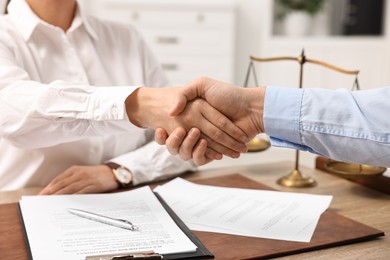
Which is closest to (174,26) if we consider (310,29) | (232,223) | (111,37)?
(310,29)

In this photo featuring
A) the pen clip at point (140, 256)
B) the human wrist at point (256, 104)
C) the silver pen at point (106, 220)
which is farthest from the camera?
the human wrist at point (256, 104)

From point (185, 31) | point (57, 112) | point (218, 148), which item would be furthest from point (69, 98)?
point (185, 31)

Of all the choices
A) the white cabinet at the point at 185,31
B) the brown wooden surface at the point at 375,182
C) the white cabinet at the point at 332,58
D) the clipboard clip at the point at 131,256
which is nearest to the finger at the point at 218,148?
the brown wooden surface at the point at 375,182

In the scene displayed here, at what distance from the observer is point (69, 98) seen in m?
1.18

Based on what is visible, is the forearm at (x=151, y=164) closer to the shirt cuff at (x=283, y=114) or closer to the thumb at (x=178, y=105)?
the thumb at (x=178, y=105)

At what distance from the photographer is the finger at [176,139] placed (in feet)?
3.90

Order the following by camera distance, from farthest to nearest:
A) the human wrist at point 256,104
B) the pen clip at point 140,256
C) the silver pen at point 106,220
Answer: the human wrist at point 256,104 → the silver pen at point 106,220 → the pen clip at point 140,256

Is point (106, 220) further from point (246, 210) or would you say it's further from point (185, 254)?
point (246, 210)

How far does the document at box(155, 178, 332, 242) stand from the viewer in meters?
0.98

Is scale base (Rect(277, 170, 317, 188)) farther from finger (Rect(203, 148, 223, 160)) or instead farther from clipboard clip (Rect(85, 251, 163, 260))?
clipboard clip (Rect(85, 251, 163, 260))

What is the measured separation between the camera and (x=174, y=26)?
3883 millimetres

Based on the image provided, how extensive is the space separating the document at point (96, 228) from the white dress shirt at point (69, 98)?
18 cm

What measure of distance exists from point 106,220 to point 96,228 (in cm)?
3

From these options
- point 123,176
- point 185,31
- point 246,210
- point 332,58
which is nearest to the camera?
point 246,210
